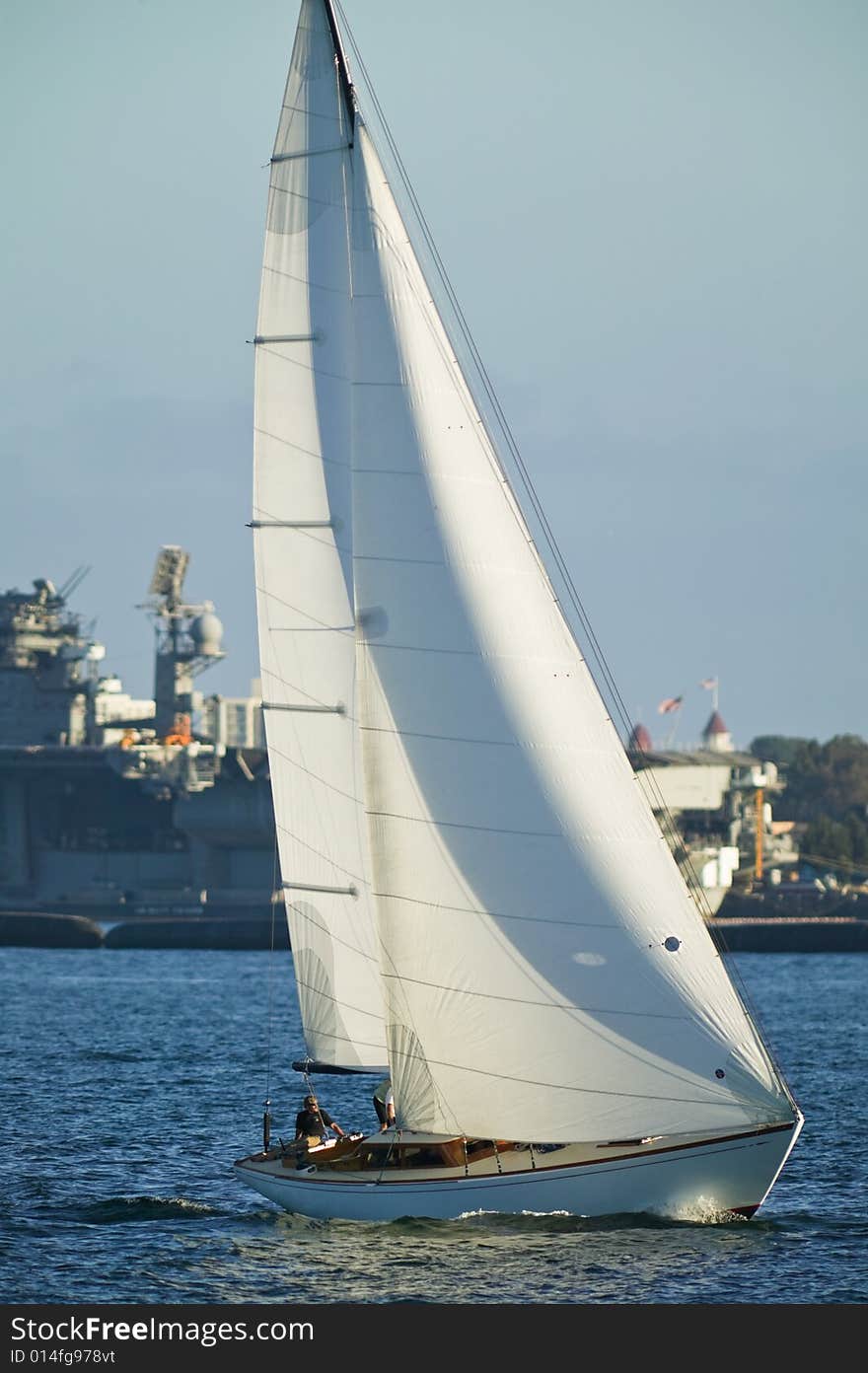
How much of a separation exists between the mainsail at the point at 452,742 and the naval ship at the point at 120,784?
305ft

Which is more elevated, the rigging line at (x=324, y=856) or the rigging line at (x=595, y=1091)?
the rigging line at (x=324, y=856)

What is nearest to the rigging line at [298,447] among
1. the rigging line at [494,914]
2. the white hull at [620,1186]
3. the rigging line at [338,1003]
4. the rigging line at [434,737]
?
the rigging line at [434,737]

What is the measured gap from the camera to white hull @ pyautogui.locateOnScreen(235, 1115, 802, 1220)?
77.9 feet

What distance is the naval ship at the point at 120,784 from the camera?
11962cm

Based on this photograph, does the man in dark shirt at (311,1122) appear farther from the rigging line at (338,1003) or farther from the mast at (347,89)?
the mast at (347,89)

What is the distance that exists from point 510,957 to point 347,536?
17.6 ft

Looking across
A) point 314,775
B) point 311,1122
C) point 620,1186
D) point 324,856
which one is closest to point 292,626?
point 314,775

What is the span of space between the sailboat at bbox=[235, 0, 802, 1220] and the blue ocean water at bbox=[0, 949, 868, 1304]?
59cm

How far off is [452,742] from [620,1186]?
17.9 ft

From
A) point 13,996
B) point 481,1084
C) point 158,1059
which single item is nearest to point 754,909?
point 13,996

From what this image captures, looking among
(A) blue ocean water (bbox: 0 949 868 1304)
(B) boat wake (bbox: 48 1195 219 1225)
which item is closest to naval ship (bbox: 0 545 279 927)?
(A) blue ocean water (bbox: 0 949 868 1304)

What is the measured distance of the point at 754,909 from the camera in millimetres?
116812

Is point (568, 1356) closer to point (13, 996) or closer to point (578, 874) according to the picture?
point (578, 874)

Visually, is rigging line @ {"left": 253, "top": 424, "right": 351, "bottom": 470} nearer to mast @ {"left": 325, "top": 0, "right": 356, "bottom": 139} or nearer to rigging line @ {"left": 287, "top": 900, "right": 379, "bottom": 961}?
mast @ {"left": 325, "top": 0, "right": 356, "bottom": 139}
